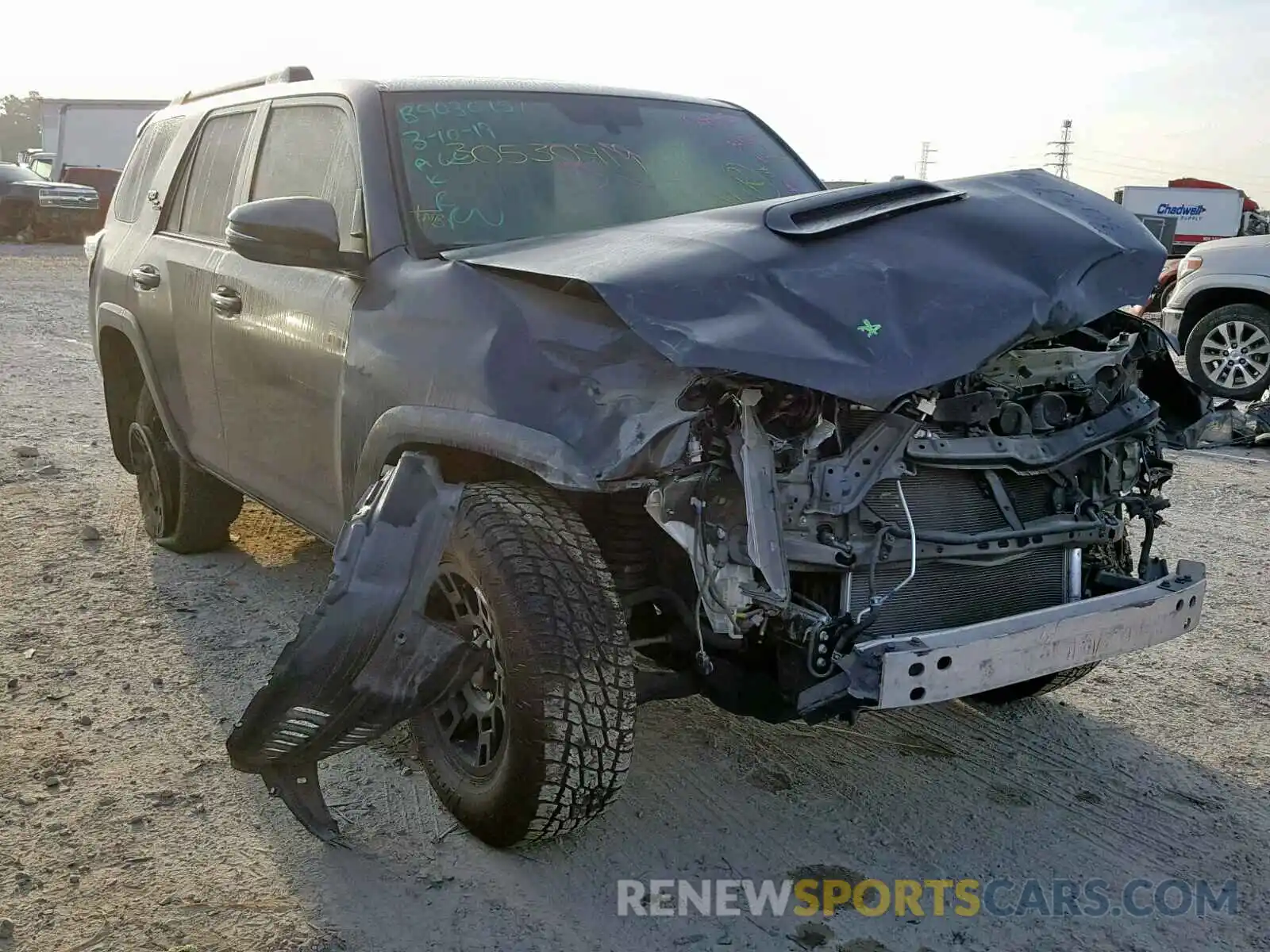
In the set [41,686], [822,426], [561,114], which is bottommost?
[41,686]

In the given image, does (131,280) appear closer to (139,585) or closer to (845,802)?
(139,585)

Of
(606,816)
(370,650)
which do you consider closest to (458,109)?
(370,650)

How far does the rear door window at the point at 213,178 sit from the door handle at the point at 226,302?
31 cm

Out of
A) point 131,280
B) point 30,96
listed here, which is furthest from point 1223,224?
point 30,96

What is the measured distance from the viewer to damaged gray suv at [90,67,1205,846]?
9.15ft

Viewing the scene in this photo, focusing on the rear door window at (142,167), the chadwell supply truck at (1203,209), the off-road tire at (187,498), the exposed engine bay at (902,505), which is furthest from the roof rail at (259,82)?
the chadwell supply truck at (1203,209)

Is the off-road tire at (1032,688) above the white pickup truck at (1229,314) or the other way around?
the other way around

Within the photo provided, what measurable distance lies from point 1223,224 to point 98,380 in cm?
3575

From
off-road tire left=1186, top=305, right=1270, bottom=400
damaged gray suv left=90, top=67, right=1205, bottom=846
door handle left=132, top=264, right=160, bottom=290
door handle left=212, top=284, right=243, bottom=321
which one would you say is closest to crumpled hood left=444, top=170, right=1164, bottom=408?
damaged gray suv left=90, top=67, right=1205, bottom=846

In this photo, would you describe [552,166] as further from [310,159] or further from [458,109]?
[310,159]

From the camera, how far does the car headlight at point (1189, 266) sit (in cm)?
986

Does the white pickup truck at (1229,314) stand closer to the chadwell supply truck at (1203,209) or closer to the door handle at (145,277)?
the door handle at (145,277)

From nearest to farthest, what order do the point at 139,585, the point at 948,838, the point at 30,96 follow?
the point at 948,838
the point at 139,585
the point at 30,96

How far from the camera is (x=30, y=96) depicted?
111688mm
